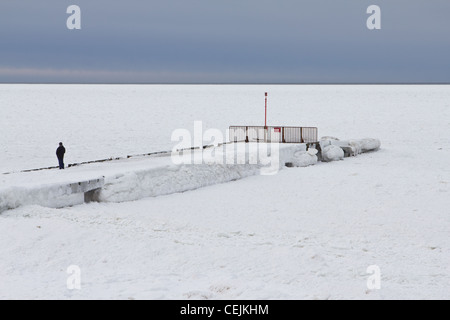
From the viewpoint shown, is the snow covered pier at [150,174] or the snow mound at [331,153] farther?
the snow mound at [331,153]

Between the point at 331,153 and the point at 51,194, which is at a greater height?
the point at 51,194

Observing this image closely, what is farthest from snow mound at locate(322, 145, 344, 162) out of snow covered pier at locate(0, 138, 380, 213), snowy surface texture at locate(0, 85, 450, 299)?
snowy surface texture at locate(0, 85, 450, 299)

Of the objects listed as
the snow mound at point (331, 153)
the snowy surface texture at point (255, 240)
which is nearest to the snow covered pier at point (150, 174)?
the snow mound at point (331, 153)

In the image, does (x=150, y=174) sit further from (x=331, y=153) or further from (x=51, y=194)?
(x=331, y=153)

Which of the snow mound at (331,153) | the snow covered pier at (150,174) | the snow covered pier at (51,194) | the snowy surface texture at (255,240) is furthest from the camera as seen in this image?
the snow mound at (331,153)

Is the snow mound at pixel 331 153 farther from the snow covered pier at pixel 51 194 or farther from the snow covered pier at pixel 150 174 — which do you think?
the snow covered pier at pixel 51 194

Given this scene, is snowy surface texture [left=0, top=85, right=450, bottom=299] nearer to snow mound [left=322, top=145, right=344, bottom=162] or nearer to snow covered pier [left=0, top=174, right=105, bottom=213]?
snow covered pier [left=0, top=174, right=105, bottom=213]

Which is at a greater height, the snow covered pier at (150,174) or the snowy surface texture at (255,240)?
the snow covered pier at (150,174)

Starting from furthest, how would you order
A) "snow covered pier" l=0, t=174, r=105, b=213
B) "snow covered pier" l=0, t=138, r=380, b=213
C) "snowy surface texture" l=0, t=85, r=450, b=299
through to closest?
1. "snow covered pier" l=0, t=138, r=380, b=213
2. "snow covered pier" l=0, t=174, r=105, b=213
3. "snowy surface texture" l=0, t=85, r=450, b=299

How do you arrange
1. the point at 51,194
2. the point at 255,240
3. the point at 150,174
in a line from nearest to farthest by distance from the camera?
the point at 255,240 < the point at 51,194 < the point at 150,174

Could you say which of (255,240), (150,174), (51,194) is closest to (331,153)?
(150,174)

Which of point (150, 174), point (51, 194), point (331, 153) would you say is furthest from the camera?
point (331, 153)

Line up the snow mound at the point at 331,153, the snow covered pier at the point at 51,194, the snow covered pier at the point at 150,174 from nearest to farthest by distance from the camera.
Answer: the snow covered pier at the point at 51,194 < the snow covered pier at the point at 150,174 < the snow mound at the point at 331,153
